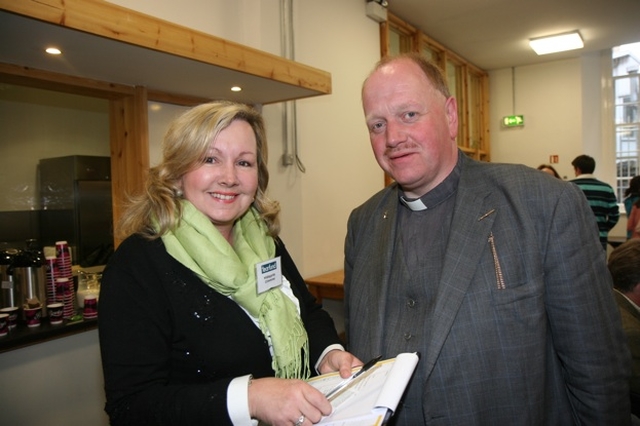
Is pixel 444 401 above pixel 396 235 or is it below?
below

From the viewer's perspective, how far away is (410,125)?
1.52m

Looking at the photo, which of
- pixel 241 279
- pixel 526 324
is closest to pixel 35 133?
pixel 241 279

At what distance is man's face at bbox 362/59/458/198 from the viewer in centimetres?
151

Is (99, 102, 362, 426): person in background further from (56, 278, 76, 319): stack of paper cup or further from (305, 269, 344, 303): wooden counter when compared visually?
(305, 269, 344, 303): wooden counter

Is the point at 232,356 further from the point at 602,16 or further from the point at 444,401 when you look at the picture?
the point at 602,16

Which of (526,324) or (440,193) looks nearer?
(526,324)

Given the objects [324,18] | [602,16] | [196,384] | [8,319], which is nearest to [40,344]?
[8,319]

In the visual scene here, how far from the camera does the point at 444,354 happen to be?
1321 mm

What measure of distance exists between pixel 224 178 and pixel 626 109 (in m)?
8.58

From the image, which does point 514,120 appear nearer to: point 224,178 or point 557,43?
point 557,43

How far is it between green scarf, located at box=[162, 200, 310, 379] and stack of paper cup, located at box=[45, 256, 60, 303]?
1534mm

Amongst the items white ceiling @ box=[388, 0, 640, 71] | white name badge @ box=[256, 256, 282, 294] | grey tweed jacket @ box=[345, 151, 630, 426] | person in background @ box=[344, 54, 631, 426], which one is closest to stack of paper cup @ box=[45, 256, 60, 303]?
white name badge @ box=[256, 256, 282, 294]

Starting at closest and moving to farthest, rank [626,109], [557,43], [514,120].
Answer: [557,43] → [626,109] → [514,120]

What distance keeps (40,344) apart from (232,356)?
1634 mm
